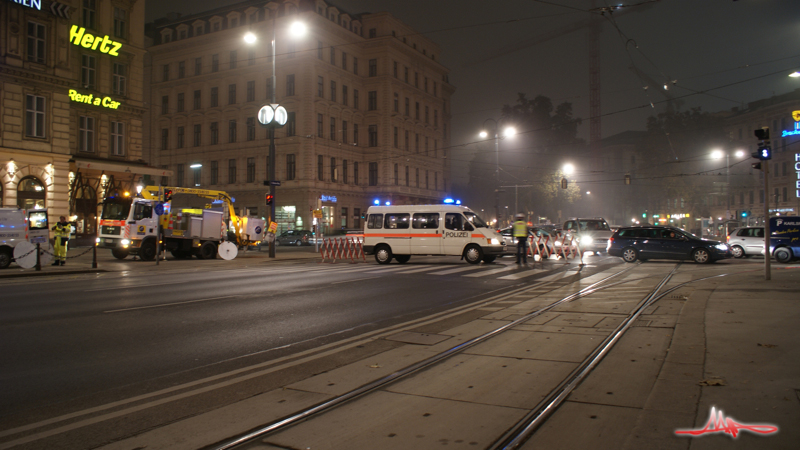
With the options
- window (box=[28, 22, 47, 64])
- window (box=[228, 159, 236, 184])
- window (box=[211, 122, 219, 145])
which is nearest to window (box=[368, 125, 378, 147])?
window (box=[228, 159, 236, 184])

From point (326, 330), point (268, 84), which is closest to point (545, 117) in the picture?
point (268, 84)

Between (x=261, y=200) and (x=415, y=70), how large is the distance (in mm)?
24719

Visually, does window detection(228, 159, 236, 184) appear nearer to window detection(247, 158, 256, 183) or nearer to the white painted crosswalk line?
window detection(247, 158, 256, 183)

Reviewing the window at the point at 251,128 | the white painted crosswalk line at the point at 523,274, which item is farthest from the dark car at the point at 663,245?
the window at the point at 251,128

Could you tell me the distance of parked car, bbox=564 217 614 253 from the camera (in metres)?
28.9

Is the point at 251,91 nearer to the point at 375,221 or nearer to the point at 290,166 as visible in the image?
the point at 290,166

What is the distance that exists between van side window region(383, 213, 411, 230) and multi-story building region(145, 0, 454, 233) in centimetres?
3140

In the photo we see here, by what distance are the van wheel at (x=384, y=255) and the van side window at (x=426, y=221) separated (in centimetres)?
146

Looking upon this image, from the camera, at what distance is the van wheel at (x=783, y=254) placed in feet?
69.5

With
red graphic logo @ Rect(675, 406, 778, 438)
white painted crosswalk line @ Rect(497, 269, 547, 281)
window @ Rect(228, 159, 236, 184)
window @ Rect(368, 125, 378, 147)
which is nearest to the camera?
red graphic logo @ Rect(675, 406, 778, 438)

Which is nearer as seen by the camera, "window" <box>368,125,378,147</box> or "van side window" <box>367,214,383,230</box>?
"van side window" <box>367,214,383,230</box>

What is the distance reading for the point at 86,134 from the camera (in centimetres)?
3291

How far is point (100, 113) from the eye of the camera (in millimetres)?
33406

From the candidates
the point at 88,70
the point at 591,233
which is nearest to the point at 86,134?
the point at 88,70
